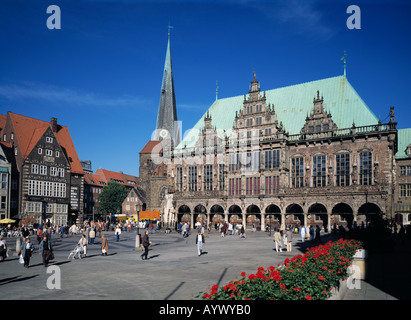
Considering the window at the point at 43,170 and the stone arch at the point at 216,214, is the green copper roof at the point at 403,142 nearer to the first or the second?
the stone arch at the point at 216,214

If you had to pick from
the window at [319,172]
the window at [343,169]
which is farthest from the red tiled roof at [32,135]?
the window at [343,169]

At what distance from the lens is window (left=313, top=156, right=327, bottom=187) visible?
48.5 m

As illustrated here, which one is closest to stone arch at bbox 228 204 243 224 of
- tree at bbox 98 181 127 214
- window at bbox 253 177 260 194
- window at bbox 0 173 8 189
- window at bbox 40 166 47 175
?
window at bbox 253 177 260 194

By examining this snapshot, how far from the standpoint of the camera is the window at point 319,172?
159ft

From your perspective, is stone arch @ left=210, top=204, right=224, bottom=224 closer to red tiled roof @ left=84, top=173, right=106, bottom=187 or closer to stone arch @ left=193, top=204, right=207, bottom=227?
stone arch @ left=193, top=204, right=207, bottom=227

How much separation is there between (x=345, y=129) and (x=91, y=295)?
41.8 m

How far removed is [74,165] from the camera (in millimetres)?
69625

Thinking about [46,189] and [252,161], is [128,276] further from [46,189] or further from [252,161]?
[46,189]

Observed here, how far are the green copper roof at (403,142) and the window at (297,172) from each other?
→ 2315cm

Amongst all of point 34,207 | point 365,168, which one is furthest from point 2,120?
point 365,168

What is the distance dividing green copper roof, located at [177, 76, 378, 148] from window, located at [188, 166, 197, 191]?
487cm
